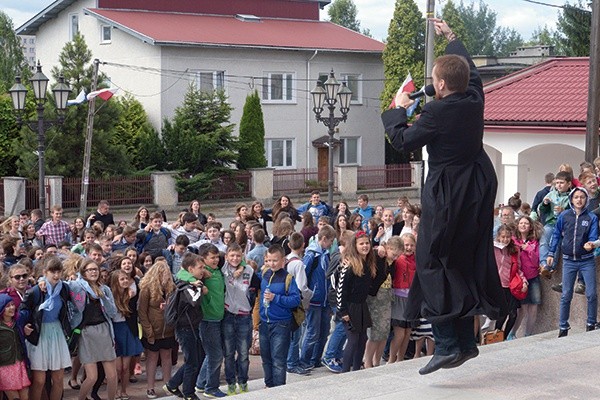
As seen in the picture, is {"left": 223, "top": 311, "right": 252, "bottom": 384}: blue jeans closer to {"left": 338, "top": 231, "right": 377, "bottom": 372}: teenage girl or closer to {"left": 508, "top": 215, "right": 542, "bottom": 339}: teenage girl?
{"left": 338, "top": 231, "right": 377, "bottom": 372}: teenage girl

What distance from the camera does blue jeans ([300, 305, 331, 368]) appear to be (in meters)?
12.1

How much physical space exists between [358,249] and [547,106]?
46.3 feet

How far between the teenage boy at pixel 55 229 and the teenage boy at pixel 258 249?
5044 millimetres

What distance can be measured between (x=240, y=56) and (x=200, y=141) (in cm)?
767

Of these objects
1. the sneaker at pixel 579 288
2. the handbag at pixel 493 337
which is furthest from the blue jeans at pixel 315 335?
the sneaker at pixel 579 288

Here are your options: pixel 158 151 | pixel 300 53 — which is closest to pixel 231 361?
pixel 158 151

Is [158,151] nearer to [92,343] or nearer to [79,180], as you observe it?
[79,180]

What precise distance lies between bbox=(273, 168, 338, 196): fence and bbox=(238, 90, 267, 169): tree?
1.04 meters

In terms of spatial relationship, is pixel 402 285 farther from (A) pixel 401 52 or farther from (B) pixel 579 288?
(A) pixel 401 52

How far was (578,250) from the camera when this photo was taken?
1111cm

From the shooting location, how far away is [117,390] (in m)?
11.5

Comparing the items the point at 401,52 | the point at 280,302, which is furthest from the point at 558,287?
the point at 401,52

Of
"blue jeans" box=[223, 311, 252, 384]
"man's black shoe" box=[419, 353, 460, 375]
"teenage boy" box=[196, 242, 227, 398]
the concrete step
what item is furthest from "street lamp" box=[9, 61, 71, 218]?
"man's black shoe" box=[419, 353, 460, 375]

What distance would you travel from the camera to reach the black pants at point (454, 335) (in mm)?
6415
